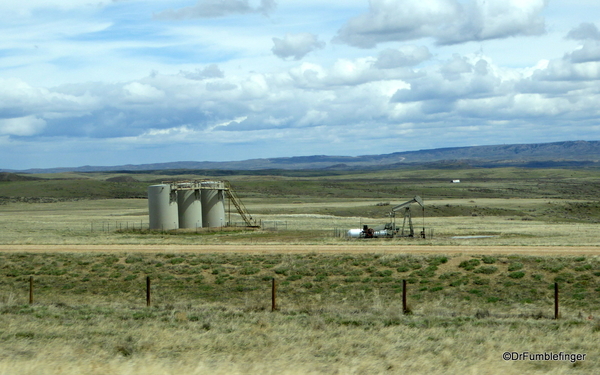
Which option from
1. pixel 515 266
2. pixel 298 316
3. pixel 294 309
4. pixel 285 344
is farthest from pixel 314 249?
pixel 285 344

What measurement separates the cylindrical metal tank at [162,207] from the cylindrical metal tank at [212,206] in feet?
13.7

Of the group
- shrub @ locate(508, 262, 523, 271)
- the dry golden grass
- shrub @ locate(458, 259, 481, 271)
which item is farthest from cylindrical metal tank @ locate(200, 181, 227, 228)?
the dry golden grass

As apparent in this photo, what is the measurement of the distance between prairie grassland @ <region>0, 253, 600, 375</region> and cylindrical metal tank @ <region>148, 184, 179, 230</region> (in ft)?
79.9

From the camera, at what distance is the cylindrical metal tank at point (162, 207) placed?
58156mm

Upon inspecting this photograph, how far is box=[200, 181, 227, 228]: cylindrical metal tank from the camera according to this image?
6203cm

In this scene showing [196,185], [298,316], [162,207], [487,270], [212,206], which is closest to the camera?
[298,316]

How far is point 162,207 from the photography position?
58.3 metres

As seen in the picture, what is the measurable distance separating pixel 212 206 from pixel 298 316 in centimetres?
4520

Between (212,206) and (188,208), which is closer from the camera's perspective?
(188,208)

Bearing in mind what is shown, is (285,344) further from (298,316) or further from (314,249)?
(314,249)

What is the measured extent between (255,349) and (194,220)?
4744 centimetres

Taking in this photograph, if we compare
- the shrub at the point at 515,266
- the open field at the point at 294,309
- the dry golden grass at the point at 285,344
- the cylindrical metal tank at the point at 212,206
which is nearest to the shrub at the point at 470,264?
the open field at the point at 294,309

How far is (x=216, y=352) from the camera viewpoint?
13164mm

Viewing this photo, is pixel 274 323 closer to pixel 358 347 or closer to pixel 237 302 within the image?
pixel 358 347
